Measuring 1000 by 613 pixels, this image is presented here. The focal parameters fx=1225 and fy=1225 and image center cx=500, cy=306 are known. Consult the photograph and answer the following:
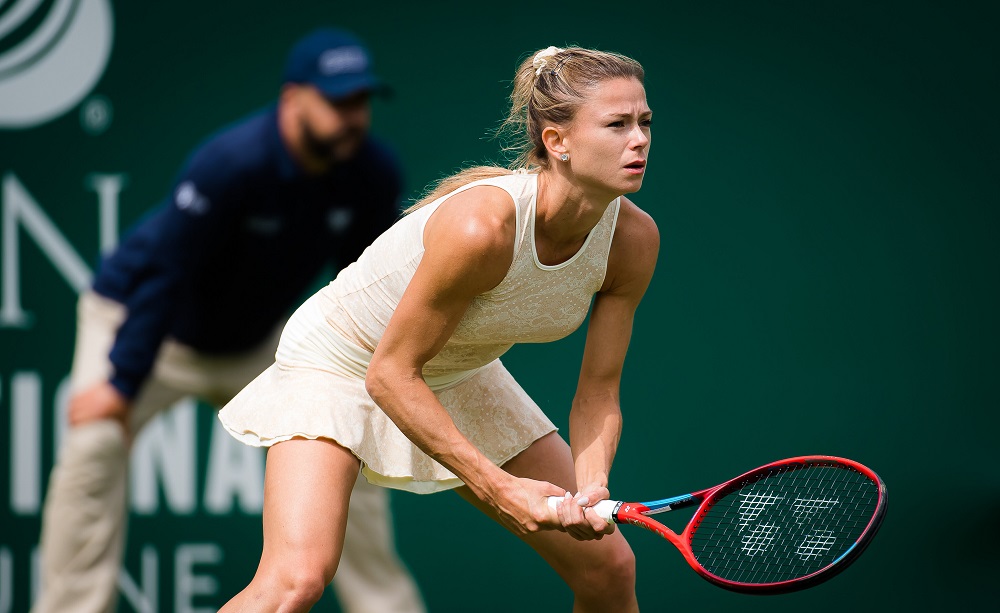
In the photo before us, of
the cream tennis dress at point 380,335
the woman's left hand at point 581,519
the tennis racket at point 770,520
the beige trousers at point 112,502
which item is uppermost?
the cream tennis dress at point 380,335

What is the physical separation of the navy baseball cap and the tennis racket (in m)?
1.64

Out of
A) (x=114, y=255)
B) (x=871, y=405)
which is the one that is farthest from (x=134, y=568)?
(x=871, y=405)

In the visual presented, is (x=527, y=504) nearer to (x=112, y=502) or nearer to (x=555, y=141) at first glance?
(x=555, y=141)

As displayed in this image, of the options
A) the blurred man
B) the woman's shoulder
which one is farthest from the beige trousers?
the woman's shoulder

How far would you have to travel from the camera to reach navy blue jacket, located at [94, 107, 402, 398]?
368cm

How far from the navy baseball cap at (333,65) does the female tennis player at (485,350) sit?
4.16 ft

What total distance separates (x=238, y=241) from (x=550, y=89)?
1.63m

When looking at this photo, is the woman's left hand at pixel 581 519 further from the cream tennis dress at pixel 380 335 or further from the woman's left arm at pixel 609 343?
the cream tennis dress at pixel 380 335

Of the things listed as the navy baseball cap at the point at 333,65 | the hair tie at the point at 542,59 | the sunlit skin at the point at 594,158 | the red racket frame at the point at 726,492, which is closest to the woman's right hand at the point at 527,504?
the red racket frame at the point at 726,492

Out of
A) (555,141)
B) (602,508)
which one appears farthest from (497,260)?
(602,508)

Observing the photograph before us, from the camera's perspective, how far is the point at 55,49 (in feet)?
12.9

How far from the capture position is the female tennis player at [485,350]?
2.27m

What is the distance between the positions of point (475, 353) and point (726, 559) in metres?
0.80

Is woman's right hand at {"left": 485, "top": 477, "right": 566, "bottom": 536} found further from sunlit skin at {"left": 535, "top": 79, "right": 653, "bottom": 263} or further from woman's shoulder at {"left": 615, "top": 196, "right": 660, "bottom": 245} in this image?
woman's shoulder at {"left": 615, "top": 196, "right": 660, "bottom": 245}
